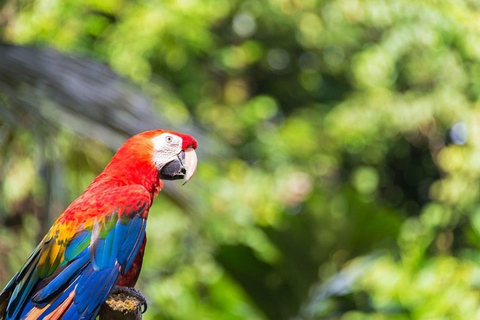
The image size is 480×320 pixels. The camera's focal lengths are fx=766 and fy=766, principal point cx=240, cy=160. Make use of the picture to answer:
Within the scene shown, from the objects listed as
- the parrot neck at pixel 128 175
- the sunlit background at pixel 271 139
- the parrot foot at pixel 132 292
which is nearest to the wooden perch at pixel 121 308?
the parrot foot at pixel 132 292

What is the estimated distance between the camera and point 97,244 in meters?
1.24

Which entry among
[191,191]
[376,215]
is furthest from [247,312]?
[191,191]

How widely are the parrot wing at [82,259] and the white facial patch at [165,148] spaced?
91mm

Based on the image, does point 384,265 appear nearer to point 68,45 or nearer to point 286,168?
point 68,45

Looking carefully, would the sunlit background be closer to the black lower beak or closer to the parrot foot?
the black lower beak

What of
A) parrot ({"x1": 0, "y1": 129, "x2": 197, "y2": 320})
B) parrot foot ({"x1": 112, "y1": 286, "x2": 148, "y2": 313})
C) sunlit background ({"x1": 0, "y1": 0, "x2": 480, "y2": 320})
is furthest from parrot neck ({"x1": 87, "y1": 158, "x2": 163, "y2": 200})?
sunlit background ({"x1": 0, "y1": 0, "x2": 480, "y2": 320})

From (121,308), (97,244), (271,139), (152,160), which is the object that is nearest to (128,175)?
(152,160)

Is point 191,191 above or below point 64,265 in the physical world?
above

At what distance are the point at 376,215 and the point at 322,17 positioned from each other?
9.17 feet

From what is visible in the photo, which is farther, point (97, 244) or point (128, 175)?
point (128, 175)

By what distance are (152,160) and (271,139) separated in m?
3.42

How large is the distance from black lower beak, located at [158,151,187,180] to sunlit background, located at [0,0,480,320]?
1.32 feet

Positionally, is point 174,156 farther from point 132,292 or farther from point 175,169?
point 132,292

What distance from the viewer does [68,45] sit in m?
3.20
